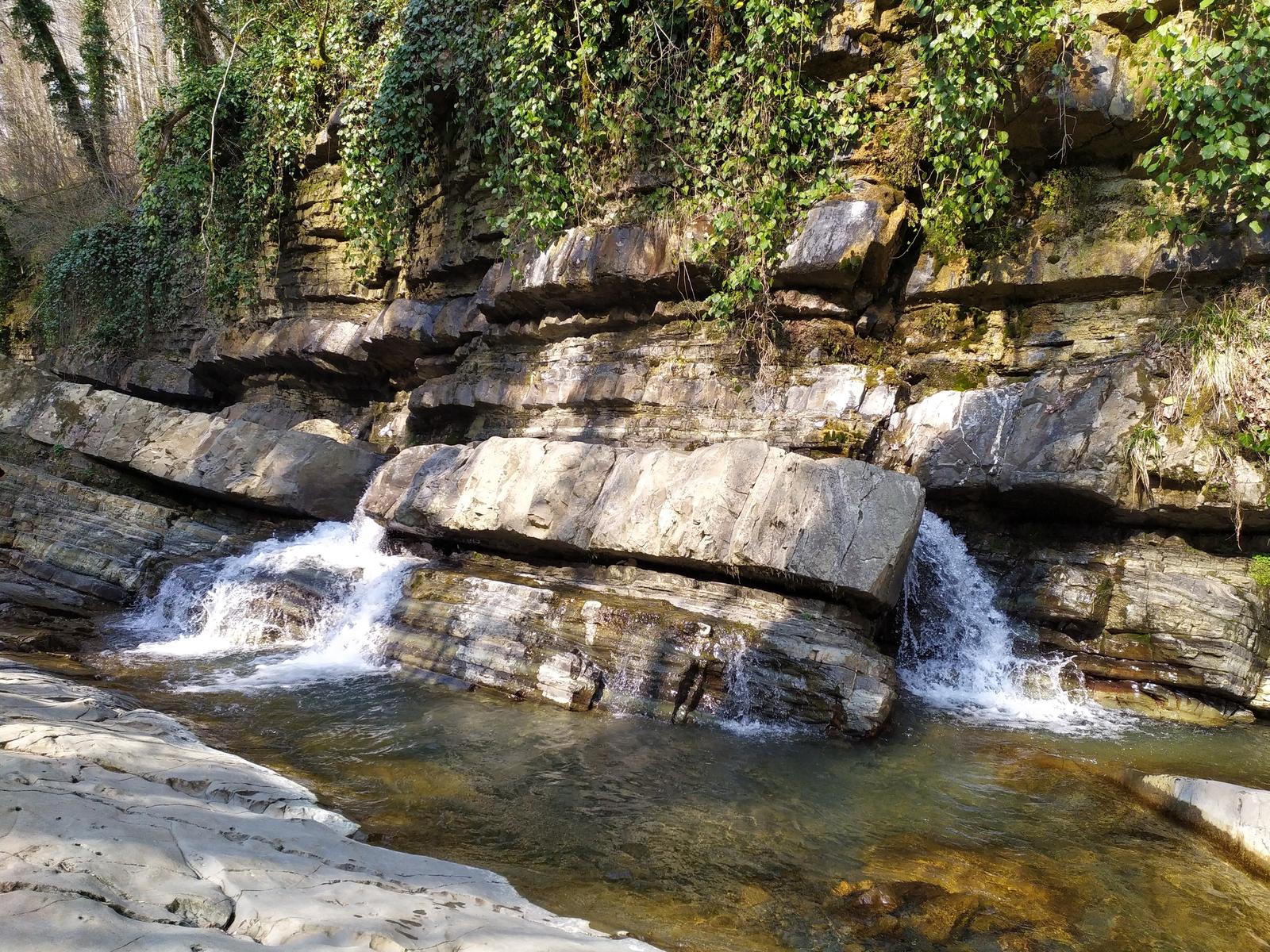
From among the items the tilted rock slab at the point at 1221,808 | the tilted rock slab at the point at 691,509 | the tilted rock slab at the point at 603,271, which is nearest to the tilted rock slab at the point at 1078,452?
the tilted rock slab at the point at 691,509

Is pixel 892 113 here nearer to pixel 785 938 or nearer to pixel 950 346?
pixel 950 346

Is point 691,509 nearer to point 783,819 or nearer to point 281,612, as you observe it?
point 783,819

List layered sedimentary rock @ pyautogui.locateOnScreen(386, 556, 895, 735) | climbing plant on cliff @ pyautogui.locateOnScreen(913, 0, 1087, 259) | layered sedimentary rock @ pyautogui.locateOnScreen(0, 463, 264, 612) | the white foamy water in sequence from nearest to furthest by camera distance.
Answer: layered sedimentary rock @ pyautogui.locateOnScreen(386, 556, 895, 735)
climbing plant on cliff @ pyautogui.locateOnScreen(913, 0, 1087, 259)
the white foamy water
layered sedimentary rock @ pyautogui.locateOnScreen(0, 463, 264, 612)

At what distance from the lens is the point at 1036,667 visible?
Answer: 6453mm

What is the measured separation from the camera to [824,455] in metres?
7.66

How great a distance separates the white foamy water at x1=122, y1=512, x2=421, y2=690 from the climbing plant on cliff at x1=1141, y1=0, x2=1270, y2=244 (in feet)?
25.2

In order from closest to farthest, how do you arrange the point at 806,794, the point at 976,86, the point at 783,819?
the point at 783,819 < the point at 806,794 < the point at 976,86

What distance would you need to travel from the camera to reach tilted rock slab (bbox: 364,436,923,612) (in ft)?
19.6

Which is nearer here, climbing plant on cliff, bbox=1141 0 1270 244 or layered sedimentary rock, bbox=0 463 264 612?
climbing plant on cliff, bbox=1141 0 1270 244

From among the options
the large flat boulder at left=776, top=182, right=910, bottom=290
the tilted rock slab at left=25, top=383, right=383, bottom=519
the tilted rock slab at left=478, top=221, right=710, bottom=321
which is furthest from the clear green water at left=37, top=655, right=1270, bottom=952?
the tilted rock slab at left=478, top=221, right=710, bottom=321

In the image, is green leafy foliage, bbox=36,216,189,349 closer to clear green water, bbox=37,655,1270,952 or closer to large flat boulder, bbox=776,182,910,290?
clear green water, bbox=37,655,1270,952

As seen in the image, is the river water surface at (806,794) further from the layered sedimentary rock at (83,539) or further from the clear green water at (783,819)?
the layered sedimentary rock at (83,539)

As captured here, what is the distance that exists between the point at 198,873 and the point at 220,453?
29.0ft

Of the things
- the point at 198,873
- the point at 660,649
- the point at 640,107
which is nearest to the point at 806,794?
the point at 660,649
